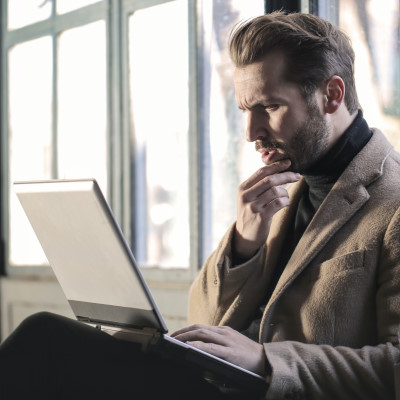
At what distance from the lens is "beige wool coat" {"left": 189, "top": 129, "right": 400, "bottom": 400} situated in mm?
1406

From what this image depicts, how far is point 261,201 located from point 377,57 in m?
0.85

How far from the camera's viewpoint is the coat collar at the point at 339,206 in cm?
159

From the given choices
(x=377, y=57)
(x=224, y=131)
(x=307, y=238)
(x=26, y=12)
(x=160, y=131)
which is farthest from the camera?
(x=26, y=12)

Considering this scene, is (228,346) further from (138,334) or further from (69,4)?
(69,4)

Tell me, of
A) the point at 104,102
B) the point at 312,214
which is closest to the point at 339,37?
the point at 312,214

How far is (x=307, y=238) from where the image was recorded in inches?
63.9

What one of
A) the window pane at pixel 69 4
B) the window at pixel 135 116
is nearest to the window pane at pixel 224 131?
the window at pixel 135 116

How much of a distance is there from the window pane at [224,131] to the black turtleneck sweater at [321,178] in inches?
43.1

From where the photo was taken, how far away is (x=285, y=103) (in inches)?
67.1

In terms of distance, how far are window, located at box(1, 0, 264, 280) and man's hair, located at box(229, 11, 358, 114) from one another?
1122 millimetres

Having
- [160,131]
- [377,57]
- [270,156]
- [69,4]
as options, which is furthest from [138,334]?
[69,4]

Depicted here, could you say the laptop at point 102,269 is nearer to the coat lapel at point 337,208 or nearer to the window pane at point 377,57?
the coat lapel at point 337,208

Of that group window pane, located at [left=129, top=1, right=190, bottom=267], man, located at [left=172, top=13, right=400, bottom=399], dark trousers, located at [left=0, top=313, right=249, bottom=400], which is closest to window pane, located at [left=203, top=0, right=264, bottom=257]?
window pane, located at [left=129, top=1, right=190, bottom=267]

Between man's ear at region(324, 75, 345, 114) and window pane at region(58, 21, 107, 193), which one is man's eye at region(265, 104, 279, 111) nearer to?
man's ear at region(324, 75, 345, 114)
